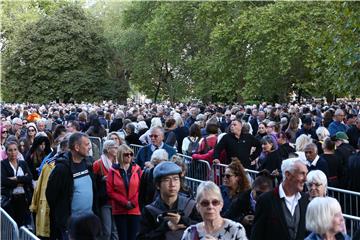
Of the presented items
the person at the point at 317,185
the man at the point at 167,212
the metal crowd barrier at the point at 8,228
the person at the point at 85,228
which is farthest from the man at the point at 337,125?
the person at the point at 85,228

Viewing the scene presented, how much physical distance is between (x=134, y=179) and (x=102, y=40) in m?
58.2

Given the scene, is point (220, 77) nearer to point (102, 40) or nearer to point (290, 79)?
point (290, 79)

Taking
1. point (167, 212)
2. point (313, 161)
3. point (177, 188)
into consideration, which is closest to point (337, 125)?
point (313, 161)

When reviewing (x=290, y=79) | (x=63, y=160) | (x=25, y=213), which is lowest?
(x=25, y=213)

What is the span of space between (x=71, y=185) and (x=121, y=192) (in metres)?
0.97

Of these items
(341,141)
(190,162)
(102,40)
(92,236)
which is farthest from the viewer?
(102,40)

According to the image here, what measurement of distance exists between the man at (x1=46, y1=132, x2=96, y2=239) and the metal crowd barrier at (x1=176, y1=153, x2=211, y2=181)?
196 inches

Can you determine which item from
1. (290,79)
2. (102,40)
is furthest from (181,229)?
(102,40)

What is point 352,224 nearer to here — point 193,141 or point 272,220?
point 272,220

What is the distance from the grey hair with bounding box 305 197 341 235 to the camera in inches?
A: 211

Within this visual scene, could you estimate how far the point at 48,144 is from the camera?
1220 cm

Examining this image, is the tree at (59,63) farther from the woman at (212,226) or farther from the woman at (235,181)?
the woman at (212,226)

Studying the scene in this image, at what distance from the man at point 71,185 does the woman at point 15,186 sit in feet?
6.27

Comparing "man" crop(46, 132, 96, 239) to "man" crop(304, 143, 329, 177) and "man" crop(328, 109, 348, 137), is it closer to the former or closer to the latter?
"man" crop(304, 143, 329, 177)
